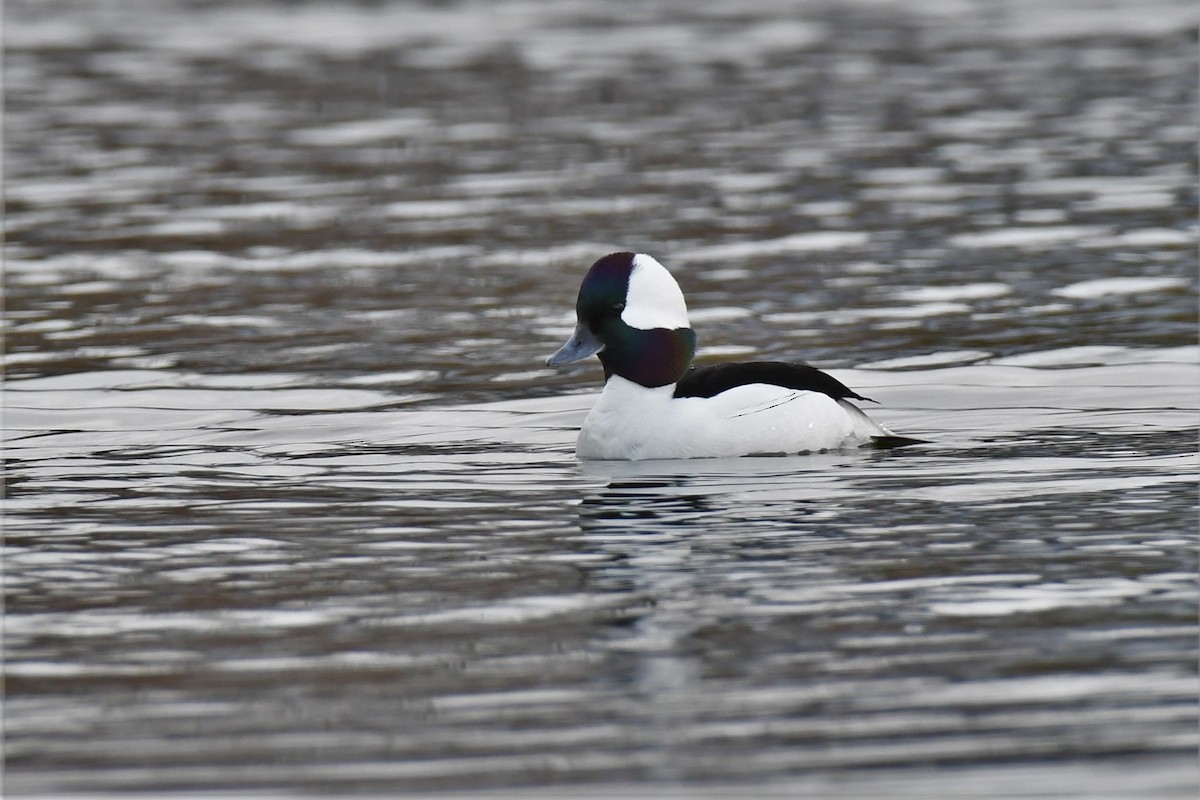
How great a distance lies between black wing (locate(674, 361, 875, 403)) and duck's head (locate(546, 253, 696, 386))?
0.10 meters

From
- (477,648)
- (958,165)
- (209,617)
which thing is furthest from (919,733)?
(958,165)

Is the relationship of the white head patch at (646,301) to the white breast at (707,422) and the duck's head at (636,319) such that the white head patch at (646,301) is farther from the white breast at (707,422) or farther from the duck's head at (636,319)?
the white breast at (707,422)

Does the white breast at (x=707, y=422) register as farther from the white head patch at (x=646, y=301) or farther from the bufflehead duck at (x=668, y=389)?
the white head patch at (x=646, y=301)

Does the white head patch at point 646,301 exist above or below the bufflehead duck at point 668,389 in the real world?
above

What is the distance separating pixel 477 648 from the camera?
273 inches

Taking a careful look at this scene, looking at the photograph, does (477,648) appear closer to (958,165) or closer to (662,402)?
(662,402)

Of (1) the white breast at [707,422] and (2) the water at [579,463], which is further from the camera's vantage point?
(1) the white breast at [707,422]

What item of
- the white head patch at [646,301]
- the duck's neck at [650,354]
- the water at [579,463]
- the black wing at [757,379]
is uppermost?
the white head patch at [646,301]

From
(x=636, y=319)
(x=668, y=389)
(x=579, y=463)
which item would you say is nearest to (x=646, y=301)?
(x=636, y=319)

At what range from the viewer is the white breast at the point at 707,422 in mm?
10102

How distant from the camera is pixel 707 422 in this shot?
33.2 ft

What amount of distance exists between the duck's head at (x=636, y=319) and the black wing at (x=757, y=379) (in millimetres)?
95

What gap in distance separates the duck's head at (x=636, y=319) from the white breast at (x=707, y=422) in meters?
0.12

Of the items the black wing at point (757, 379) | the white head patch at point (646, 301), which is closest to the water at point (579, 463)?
the black wing at point (757, 379)
